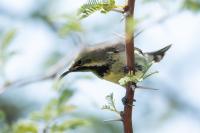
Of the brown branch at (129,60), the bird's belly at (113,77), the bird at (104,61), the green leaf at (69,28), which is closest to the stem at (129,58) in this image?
the brown branch at (129,60)

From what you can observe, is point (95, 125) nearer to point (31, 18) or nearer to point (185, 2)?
point (31, 18)

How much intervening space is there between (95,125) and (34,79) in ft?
11.7

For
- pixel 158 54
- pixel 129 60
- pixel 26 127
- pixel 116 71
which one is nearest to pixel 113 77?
pixel 116 71

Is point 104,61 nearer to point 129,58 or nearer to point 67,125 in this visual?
point 67,125

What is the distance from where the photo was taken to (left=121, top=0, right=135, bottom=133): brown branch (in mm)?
2645

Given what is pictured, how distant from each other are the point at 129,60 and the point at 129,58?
13 mm

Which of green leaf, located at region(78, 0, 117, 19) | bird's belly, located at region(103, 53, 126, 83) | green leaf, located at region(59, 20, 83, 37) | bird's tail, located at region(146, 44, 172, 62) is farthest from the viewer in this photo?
bird's tail, located at region(146, 44, 172, 62)

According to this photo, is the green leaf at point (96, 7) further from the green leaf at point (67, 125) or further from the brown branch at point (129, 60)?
the green leaf at point (67, 125)

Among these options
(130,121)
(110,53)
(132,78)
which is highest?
(110,53)

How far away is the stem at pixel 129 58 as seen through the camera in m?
2.64

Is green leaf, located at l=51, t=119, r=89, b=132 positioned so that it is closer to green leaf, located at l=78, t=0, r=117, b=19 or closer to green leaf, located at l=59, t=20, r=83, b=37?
green leaf, located at l=59, t=20, r=83, b=37

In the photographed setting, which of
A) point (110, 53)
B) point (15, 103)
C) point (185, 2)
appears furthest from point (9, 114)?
point (185, 2)

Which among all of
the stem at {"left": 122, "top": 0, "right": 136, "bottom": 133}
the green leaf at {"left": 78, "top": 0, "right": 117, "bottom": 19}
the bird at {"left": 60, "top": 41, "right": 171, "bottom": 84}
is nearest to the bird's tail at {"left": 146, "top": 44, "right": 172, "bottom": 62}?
the bird at {"left": 60, "top": 41, "right": 171, "bottom": 84}

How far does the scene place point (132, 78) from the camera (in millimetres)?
2975
